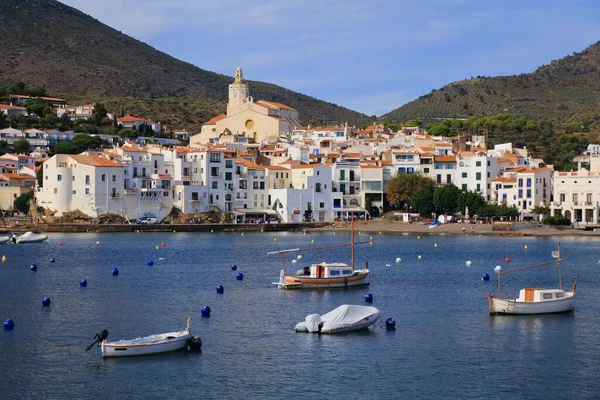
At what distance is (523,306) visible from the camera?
3838cm

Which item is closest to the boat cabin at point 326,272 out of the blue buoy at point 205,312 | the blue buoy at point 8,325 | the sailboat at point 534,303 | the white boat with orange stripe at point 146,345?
the blue buoy at point 205,312

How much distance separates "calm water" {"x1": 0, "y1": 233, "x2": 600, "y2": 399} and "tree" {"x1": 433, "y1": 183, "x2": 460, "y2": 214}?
31554mm

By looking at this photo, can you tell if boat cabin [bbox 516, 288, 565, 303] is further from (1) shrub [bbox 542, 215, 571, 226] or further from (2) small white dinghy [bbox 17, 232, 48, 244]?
(1) shrub [bbox 542, 215, 571, 226]

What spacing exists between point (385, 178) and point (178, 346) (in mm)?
68672

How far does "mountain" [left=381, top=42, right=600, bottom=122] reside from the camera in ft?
565

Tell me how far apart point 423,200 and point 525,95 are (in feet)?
309

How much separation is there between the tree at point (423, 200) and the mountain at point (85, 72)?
6625cm

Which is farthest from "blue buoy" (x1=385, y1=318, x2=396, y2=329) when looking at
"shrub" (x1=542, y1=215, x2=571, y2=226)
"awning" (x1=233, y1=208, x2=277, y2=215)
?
"awning" (x1=233, y1=208, x2=277, y2=215)

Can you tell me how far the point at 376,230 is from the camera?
87.6 meters

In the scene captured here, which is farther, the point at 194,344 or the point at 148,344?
the point at 194,344

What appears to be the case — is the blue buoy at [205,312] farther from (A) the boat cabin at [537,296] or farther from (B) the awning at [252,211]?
(B) the awning at [252,211]

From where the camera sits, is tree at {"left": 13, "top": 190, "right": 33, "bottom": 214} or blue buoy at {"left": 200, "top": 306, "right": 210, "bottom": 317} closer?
blue buoy at {"left": 200, "top": 306, "right": 210, "bottom": 317}

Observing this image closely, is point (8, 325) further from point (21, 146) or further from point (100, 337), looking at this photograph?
point (21, 146)

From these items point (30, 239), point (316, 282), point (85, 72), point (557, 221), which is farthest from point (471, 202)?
point (85, 72)
